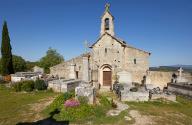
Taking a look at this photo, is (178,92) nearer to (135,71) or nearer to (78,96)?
(135,71)

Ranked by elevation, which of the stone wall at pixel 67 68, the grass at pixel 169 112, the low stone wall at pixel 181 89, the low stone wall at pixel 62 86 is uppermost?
the stone wall at pixel 67 68

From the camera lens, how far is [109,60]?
87.1 feet

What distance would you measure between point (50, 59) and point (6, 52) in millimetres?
14828

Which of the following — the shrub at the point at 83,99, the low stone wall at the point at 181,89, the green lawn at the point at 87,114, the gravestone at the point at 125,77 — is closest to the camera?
the green lawn at the point at 87,114

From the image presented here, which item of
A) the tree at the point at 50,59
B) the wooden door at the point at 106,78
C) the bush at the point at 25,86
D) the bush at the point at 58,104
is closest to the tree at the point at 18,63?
the tree at the point at 50,59

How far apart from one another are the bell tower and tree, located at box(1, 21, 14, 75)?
17.5 m

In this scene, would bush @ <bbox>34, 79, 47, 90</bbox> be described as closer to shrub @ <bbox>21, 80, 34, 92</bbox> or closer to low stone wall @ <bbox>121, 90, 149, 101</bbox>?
shrub @ <bbox>21, 80, 34, 92</bbox>

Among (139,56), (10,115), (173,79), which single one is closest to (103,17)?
(139,56)

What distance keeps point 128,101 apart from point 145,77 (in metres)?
8.83

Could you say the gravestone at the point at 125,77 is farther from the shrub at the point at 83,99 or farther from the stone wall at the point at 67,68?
the shrub at the point at 83,99

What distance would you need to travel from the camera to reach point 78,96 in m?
13.8

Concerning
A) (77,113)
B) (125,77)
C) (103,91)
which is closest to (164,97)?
(125,77)

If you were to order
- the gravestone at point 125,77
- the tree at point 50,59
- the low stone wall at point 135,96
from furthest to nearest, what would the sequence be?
the tree at point 50,59, the gravestone at point 125,77, the low stone wall at point 135,96

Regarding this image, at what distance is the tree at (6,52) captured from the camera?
34.2 meters
